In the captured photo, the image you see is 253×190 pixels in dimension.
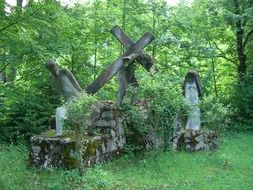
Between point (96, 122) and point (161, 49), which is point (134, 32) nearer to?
point (161, 49)

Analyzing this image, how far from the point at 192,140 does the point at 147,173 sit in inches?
128

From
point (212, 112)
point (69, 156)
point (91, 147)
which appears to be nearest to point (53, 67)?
point (91, 147)

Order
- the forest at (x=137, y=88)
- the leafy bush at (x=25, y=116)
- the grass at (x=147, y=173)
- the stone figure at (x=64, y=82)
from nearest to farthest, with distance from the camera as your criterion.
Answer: the grass at (x=147, y=173), the forest at (x=137, y=88), the stone figure at (x=64, y=82), the leafy bush at (x=25, y=116)

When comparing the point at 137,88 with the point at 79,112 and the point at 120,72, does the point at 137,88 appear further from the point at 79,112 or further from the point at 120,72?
the point at 79,112

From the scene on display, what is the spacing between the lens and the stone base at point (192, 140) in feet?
37.9

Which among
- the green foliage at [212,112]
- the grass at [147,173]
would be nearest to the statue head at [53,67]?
the grass at [147,173]

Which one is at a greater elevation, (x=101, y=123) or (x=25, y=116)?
(x=25, y=116)

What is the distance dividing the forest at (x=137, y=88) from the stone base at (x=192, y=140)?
22cm

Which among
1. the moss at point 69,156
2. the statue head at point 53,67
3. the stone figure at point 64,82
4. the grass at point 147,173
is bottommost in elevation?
the grass at point 147,173

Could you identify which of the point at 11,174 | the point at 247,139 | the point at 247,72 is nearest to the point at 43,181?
the point at 11,174

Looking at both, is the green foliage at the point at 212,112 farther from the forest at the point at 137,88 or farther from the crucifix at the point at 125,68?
the crucifix at the point at 125,68

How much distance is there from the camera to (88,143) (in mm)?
9219

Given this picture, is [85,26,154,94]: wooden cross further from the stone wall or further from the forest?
the stone wall

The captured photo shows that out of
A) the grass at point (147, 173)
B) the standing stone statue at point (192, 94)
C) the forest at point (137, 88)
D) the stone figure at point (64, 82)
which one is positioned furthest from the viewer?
the standing stone statue at point (192, 94)
